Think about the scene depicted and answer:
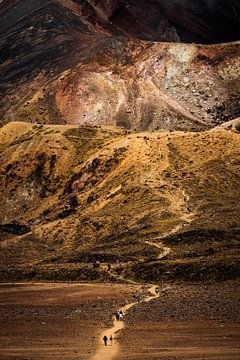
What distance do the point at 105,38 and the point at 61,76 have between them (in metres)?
19.1

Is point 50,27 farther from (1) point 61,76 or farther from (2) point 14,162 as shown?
(2) point 14,162

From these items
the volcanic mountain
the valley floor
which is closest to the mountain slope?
the volcanic mountain

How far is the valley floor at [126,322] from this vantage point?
36.6 m

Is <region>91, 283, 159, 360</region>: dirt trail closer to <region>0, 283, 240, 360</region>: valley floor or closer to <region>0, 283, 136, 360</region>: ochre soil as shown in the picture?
<region>0, 283, 240, 360</region>: valley floor

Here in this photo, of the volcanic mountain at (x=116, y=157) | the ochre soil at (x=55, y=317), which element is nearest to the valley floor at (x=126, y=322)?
the ochre soil at (x=55, y=317)

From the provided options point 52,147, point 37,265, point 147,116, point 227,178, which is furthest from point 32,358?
point 147,116

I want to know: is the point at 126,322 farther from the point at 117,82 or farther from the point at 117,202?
the point at 117,82

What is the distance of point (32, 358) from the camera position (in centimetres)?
3469

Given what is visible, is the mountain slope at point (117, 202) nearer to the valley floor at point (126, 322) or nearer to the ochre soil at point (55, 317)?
the ochre soil at point (55, 317)

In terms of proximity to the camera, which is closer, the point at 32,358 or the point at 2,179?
the point at 32,358

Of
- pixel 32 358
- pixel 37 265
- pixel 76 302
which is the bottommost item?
pixel 37 265

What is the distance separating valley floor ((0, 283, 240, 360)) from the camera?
120 ft

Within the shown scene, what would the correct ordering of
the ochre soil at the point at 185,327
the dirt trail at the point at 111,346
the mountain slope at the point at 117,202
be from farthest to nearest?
the mountain slope at the point at 117,202
the ochre soil at the point at 185,327
the dirt trail at the point at 111,346

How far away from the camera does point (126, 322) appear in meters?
48.2
